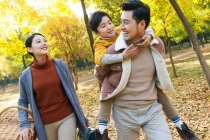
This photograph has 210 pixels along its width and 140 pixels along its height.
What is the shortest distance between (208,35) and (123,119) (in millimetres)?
56970

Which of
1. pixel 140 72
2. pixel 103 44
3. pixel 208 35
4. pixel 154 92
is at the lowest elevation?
pixel 208 35

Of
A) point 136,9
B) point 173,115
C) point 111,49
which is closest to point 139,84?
point 111,49

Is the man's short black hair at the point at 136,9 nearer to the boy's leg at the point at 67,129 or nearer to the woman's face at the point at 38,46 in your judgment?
the woman's face at the point at 38,46

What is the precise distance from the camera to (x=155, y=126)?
2.82 metres

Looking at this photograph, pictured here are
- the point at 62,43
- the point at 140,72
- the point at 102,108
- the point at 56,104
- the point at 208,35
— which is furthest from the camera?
the point at 208,35

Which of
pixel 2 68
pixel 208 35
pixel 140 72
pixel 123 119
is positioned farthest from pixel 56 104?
pixel 208 35

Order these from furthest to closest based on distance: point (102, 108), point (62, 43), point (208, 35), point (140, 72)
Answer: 1. point (208, 35)
2. point (62, 43)
3. point (102, 108)
4. point (140, 72)

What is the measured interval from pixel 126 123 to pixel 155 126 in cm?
28

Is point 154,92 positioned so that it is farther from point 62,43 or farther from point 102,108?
point 62,43

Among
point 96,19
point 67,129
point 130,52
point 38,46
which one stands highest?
point 96,19

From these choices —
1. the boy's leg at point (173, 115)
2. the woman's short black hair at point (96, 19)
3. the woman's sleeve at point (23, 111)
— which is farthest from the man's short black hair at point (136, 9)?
the woman's sleeve at point (23, 111)

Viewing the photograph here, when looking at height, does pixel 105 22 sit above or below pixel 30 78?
above

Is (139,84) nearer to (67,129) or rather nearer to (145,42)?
(145,42)

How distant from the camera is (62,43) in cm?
2045
